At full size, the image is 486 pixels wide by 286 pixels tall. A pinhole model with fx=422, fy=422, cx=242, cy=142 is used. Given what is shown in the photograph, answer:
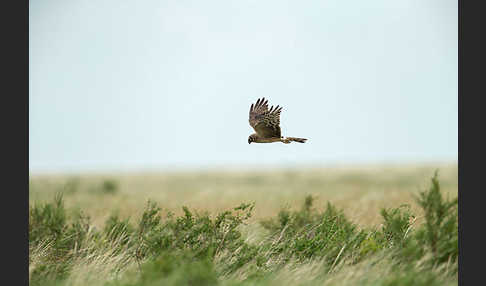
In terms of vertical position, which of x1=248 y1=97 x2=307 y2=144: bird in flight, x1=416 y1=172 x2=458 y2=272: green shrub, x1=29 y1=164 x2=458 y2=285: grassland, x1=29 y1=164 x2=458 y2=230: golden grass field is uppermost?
x1=248 y1=97 x2=307 y2=144: bird in flight

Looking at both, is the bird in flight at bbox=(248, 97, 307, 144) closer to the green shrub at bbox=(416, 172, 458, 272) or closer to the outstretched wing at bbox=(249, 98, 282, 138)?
the outstretched wing at bbox=(249, 98, 282, 138)

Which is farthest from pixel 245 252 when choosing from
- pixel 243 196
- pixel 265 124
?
pixel 243 196

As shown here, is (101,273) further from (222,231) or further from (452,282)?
(452,282)

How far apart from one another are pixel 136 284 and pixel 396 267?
11.8 ft

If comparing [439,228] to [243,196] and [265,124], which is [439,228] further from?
[243,196]

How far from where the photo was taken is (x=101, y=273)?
6637 mm

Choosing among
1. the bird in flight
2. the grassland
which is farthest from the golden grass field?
the bird in flight

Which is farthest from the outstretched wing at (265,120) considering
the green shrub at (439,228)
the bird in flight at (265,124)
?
the green shrub at (439,228)

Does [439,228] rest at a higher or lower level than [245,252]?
higher

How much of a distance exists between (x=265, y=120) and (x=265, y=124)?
7 cm

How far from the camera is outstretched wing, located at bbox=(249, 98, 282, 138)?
7.32 metres

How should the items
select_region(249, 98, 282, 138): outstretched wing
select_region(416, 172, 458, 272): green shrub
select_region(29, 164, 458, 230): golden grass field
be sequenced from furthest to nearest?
select_region(29, 164, 458, 230): golden grass field < select_region(249, 98, 282, 138): outstretched wing < select_region(416, 172, 458, 272): green shrub

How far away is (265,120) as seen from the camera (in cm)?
732

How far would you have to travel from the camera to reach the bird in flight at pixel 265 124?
7332mm
